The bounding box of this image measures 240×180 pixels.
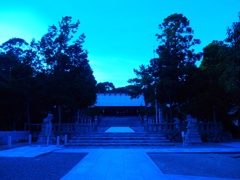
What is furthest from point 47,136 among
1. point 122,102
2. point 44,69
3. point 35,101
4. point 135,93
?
point 122,102

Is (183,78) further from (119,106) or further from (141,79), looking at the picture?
(119,106)

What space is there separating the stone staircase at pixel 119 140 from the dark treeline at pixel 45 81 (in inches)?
160

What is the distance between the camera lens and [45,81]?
21.5 metres

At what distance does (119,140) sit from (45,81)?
8.07 meters

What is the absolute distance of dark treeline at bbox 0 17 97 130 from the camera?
21.0m

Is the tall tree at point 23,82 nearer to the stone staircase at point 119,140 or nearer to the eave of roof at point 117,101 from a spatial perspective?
the stone staircase at point 119,140

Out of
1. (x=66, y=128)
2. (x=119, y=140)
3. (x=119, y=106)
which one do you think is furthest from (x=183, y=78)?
(x=119, y=106)

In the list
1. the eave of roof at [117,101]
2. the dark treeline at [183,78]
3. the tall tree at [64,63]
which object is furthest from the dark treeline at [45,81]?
the eave of roof at [117,101]

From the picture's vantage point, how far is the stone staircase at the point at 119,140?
17484 millimetres

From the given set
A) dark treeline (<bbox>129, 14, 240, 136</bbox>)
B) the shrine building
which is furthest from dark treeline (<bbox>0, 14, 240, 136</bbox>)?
Answer: the shrine building

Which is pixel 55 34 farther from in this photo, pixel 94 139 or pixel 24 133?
pixel 94 139

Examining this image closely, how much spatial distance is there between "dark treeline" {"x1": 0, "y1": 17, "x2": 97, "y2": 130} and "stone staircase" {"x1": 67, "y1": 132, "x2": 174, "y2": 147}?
4.08m

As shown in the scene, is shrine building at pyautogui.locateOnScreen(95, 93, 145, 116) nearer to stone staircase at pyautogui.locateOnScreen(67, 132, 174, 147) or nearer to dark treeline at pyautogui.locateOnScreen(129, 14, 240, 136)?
dark treeline at pyautogui.locateOnScreen(129, 14, 240, 136)

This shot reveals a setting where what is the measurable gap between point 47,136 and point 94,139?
3.30 meters
